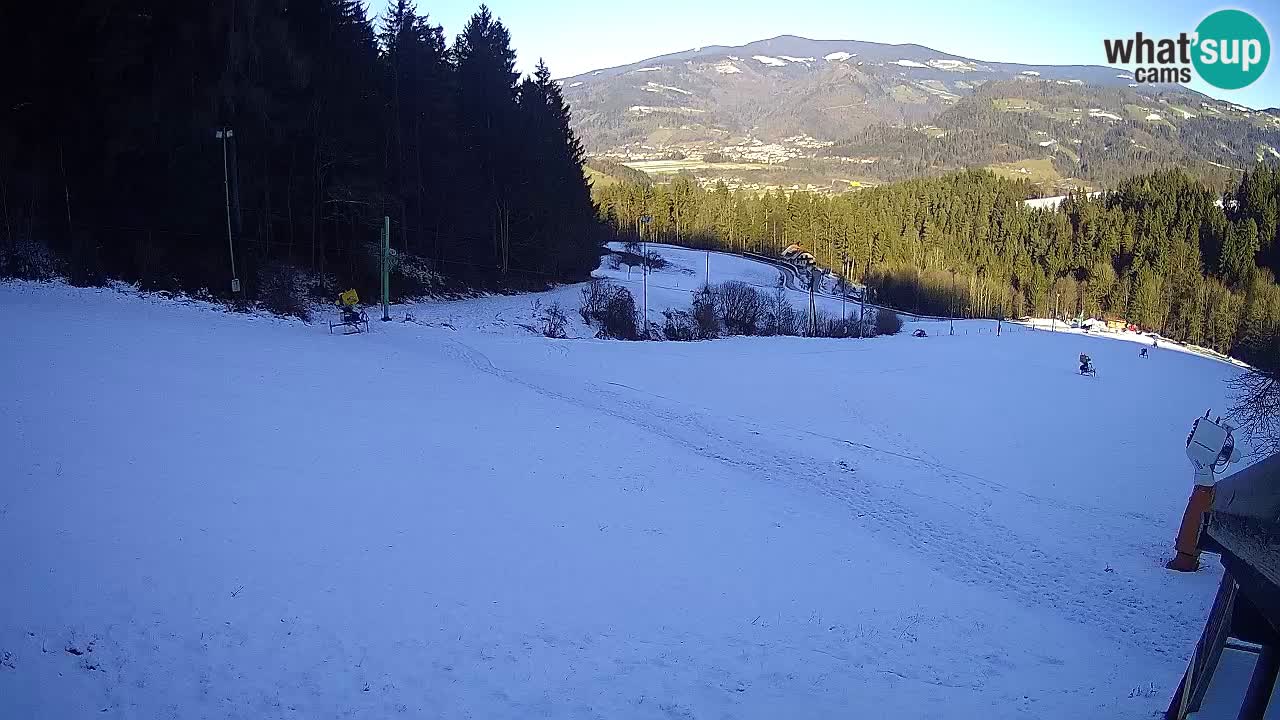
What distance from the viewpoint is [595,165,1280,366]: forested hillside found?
3278 inches

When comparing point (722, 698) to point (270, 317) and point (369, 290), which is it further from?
point (369, 290)

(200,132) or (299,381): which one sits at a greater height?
(200,132)

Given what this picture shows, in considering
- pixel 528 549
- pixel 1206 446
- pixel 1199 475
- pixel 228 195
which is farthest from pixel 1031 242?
pixel 528 549

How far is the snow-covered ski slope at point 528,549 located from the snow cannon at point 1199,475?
448mm

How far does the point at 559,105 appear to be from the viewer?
5319 centimetres

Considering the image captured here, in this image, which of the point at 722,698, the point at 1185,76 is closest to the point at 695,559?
the point at 722,698

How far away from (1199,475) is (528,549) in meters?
8.41

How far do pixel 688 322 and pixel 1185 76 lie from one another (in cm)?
2289

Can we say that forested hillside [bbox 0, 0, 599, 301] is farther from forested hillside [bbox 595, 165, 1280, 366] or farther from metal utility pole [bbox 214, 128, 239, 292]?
forested hillside [bbox 595, 165, 1280, 366]

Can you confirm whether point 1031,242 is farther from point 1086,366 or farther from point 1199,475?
point 1199,475

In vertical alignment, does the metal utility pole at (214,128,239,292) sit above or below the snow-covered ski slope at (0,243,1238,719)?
above

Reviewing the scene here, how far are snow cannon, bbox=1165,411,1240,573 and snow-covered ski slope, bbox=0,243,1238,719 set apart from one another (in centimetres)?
45

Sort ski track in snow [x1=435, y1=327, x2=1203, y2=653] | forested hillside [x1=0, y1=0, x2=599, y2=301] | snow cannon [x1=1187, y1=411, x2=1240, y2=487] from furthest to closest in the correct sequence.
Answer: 1. forested hillside [x1=0, y1=0, x2=599, y2=301]
2. snow cannon [x1=1187, y1=411, x2=1240, y2=487]
3. ski track in snow [x1=435, y1=327, x2=1203, y2=653]

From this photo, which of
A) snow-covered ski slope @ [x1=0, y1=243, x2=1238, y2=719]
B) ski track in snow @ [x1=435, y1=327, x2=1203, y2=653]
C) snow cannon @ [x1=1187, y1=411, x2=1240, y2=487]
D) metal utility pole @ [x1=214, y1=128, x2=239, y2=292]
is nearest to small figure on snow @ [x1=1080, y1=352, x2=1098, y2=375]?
snow-covered ski slope @ [x1=0, y1=243, x2=1238, y2=719]
